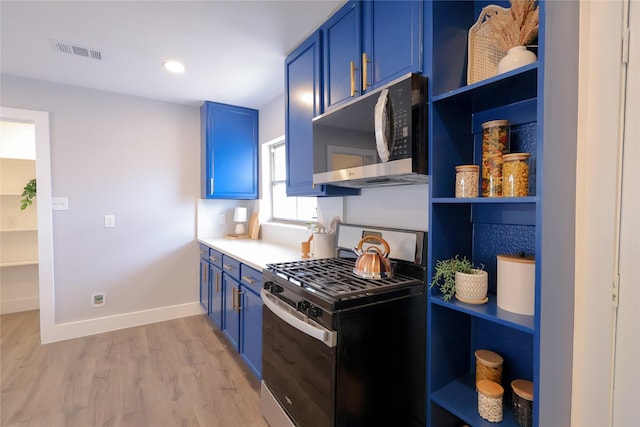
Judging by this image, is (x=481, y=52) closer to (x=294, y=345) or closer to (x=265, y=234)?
(x=294, y=345)

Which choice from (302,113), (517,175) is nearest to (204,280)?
(302,113)

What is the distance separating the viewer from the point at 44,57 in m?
2.26

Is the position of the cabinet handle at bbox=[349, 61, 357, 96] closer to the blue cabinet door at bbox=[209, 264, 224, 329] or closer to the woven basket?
the woven basket

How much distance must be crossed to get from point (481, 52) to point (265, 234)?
263 cm

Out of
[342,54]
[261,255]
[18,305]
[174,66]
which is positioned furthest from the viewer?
[18,305]

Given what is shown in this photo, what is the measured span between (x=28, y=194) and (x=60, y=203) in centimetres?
102

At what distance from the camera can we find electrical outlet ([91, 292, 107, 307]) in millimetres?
2980

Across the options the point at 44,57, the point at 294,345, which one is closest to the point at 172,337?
the point at 294,345

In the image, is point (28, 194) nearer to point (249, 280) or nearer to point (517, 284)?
point (249, 280)

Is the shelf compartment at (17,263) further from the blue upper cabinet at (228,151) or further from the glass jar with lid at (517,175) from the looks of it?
the glass jar with lid at (517,175)

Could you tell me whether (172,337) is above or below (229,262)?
below

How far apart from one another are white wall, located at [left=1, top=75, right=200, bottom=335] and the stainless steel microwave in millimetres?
2363

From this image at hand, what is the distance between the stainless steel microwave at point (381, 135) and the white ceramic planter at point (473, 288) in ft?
1.38

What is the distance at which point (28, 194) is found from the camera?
11.1ft
